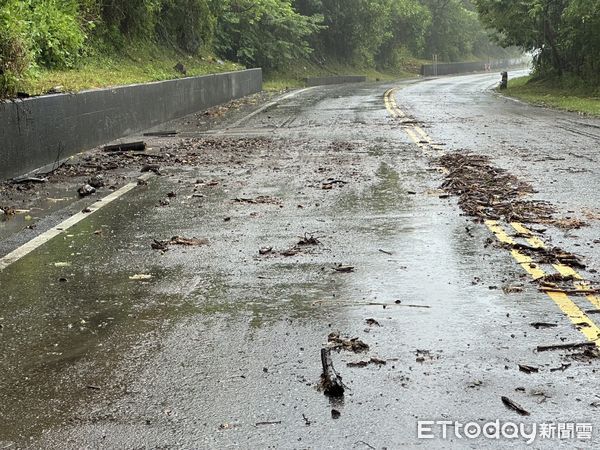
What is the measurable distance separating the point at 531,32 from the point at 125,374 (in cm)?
3400

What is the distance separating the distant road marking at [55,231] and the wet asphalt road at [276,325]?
0.14 metres

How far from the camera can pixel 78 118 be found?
14.7 meters

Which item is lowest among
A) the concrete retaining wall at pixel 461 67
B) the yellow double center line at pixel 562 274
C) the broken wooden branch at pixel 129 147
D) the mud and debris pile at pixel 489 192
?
the concrete retaining wall at pixel 461 67

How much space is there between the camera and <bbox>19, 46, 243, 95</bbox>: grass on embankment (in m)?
15.2

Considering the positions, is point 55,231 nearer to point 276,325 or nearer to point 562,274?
point 276,325

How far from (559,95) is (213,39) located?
Answer: 57.1ft

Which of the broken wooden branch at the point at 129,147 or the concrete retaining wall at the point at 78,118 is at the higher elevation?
the concrete retaining wall at the point at 78,118

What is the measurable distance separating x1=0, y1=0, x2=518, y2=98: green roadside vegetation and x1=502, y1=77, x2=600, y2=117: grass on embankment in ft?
41.0

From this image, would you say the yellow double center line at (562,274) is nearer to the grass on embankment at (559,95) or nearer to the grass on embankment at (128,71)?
the grass on embankment at (128,71)

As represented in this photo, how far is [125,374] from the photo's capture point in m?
4.61

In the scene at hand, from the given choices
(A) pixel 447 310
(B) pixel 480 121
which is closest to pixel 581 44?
(B) pixel 480 121

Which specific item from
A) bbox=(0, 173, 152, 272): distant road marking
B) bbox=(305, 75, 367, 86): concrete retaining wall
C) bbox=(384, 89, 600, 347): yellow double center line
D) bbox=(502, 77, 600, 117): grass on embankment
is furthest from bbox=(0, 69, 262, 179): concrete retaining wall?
bbox=(305, 75, 367, 86): concrete retaining wall

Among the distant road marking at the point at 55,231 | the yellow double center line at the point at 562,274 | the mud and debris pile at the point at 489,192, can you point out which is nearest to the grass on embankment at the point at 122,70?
the distant road marking at the point at 55,231

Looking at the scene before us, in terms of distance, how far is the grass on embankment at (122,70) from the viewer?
15.2 m
